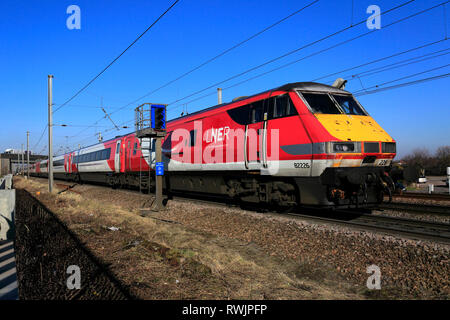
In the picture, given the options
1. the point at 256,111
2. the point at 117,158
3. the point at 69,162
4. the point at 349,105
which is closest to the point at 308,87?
the point at 349,105

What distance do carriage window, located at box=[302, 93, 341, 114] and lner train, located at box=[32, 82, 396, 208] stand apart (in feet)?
0.10

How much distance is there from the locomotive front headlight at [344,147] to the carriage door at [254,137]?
7.39ft

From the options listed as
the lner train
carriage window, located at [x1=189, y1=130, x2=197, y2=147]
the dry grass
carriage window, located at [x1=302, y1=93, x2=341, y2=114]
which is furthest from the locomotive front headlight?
carriage window, located at [x1=189, y1=130, x2=197, y2=147]

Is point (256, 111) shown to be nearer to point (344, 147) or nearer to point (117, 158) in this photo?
point (344, 147)

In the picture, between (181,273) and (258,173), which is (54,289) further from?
(258,173)

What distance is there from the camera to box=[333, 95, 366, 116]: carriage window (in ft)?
28.2

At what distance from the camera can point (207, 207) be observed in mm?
10977

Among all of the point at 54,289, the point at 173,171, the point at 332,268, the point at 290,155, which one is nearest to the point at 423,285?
the point at 332,268

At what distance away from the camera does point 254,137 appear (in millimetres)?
9172

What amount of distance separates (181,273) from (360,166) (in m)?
5.06

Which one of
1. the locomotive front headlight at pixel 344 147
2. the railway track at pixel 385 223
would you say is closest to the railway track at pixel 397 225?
the railway track at pixel 385 223

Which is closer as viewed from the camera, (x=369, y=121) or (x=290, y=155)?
(x=290, y=155)

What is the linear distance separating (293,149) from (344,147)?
123 cm

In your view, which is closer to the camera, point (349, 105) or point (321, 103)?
point (321, 103)
